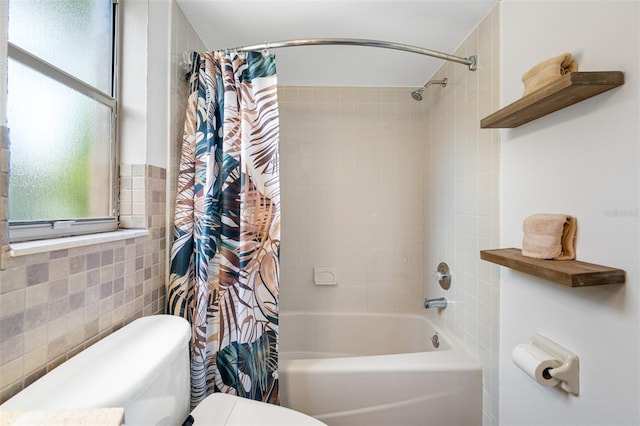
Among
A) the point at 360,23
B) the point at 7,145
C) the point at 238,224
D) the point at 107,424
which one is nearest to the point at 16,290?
the point at 7,145

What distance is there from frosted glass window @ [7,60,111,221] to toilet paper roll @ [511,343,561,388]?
5.19ft

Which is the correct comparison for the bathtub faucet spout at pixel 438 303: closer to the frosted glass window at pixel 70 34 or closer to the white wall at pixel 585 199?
the white wall at pixel 585 199

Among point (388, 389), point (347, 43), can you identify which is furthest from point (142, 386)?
point (347, 43)

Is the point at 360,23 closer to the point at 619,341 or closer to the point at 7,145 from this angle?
the point at 7,145

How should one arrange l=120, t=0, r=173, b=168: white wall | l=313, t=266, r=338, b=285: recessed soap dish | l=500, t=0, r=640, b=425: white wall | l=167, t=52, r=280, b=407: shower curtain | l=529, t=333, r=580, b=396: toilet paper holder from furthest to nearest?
1. l=313, t=266, r=338, b=285: recessed soap dish
2. l=167, t=52, r=280, b=407: shower curtain
3. l=120, t=0, r=173, b=168: white wall
4. l=529, t=333, r=580, b=396: toilet paper holder
5. l=500, t=0, r=640, b=425: white wall

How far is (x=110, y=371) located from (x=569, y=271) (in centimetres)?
122

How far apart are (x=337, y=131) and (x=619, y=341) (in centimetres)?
176

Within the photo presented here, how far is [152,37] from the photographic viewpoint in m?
1.11

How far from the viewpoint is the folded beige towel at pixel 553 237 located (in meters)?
0.85

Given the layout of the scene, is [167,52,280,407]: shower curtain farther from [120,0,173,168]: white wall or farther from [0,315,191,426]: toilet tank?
[0,315,191,426]: toilet tank

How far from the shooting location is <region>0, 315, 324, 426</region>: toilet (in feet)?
1.91

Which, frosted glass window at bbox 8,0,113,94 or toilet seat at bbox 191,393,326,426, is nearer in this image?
frosted glass window at bbox 8,0,113,94

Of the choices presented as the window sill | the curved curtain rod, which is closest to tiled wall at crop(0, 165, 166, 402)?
the window sill

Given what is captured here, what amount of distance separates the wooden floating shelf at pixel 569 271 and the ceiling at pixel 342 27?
45.3 inches
